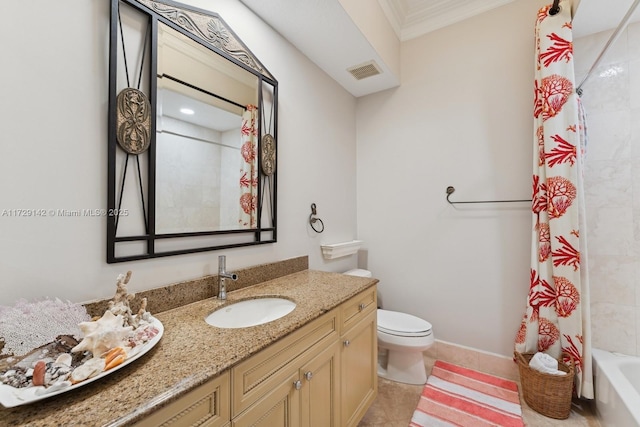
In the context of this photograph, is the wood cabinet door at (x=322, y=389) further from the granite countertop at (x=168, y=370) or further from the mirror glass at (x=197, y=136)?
the mirror glass at (x=197, y=136)

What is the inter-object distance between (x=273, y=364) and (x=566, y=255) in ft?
5.82

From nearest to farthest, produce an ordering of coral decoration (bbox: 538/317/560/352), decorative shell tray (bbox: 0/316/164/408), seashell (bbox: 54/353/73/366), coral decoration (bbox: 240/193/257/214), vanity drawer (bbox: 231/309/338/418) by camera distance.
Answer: decorative shell tray (bbox: 0/316/164/408) < seashell (bbox: 54/353/73/366) < vanity drawer (bbox: 231/309/338/418) < coral decoration (bbox: 240/193/257/214) < coral decoration (bbox: 538/317/560/352)

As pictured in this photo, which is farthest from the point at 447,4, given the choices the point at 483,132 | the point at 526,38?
the point at 483,132

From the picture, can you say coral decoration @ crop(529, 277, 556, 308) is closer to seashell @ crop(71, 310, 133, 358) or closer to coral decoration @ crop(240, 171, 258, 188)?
coral decoration @ crop(240, 171, 258, 188)

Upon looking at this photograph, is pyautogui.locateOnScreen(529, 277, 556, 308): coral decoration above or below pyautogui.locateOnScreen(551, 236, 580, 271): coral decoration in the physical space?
below

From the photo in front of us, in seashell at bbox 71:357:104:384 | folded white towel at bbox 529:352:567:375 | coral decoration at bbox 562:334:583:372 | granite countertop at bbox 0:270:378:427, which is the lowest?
folded white towel at bbox 529:352:567:375

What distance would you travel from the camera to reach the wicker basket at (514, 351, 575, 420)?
1.57 m

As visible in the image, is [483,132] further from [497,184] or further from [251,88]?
[251,88]

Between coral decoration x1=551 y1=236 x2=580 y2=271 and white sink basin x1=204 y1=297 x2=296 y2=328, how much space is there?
159cm

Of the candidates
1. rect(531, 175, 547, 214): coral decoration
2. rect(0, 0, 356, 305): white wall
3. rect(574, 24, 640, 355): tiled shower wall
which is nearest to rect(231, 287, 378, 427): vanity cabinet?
rect(0, 0, 356, 305): white wall

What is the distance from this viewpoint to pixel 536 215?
5.84 feet

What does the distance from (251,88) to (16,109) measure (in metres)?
0.98

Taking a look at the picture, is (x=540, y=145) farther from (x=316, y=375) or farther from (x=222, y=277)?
(x=222, y=277)

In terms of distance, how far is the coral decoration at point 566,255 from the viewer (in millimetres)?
1621
